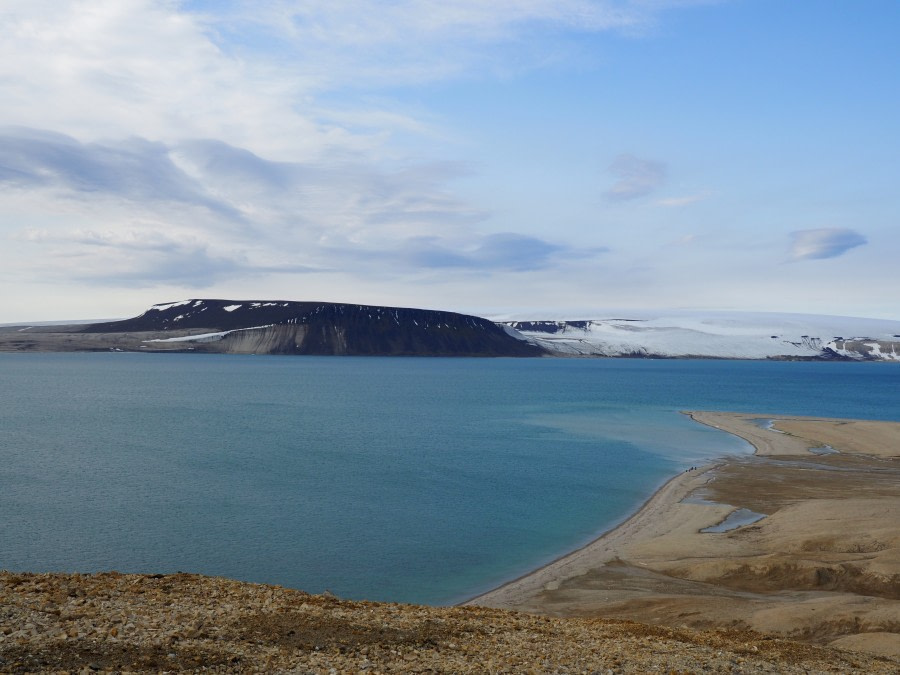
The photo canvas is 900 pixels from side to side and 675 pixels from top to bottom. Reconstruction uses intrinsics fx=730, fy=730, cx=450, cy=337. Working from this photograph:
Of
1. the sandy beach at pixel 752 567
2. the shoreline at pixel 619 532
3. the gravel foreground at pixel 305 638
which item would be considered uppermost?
the gravel foreground at pixel 305 638

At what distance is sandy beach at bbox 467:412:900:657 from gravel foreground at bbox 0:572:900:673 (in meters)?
2.89

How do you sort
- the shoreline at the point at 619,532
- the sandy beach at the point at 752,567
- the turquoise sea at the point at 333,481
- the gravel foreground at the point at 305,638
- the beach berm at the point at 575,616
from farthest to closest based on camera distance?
the turquoise sea at the point at 333,481
the shoreline at the point at 619,532
the sandy beach at the point at 752,567
the beach berm at the point at 575,616
the gravel foreground at the point at 305,638

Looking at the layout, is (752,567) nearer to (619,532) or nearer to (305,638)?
(619,532)

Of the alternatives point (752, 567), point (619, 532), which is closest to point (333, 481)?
point (619, 532)

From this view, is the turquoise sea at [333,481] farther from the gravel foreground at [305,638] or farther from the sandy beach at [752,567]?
the gravel foreground at [305,638]

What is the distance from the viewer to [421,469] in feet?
128

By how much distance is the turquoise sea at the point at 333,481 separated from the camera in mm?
22141

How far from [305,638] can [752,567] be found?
14.2m

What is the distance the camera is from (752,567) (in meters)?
20.2

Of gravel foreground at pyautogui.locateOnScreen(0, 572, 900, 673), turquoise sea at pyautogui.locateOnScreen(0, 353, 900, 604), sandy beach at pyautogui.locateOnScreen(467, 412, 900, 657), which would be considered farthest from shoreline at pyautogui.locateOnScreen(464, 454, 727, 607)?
gravel foreground at pyautogui.locateOnScreen(0, 572, 900, 673)

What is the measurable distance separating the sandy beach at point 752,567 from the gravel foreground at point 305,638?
2889 millimetres

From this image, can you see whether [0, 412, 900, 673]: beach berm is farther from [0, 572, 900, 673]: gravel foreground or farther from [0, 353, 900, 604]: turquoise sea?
[0, 353, 900, 604]: turquoise sea

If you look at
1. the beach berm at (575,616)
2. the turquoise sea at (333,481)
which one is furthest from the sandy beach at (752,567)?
the turquoise sea at (333,481)

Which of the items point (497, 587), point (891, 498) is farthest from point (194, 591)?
point (891, 498)
